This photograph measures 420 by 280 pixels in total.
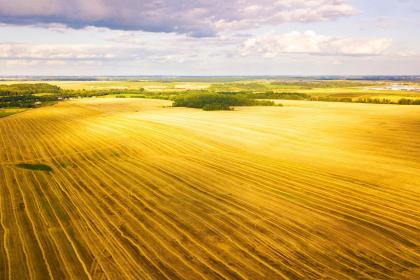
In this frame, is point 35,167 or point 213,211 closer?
point 213,211

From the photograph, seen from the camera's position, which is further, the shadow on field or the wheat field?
the shadow on field

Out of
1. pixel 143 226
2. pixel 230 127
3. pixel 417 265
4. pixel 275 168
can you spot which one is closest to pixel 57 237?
pixel 143 226

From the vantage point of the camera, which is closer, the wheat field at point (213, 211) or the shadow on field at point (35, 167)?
the wheat field at point (213, 211)

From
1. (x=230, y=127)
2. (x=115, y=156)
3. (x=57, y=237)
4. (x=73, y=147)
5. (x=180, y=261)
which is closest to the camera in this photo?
(x=180, y=261)

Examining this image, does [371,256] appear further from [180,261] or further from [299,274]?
[180,261]

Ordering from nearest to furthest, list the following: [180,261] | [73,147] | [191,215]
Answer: [180,261]
[191,215]
[73,147]

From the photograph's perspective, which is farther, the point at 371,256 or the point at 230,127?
the point at 230,127
